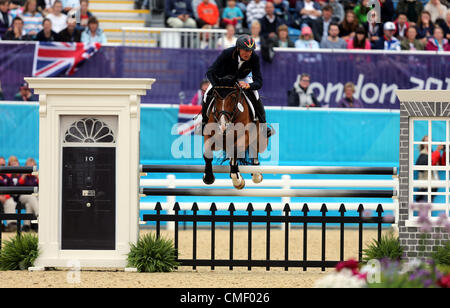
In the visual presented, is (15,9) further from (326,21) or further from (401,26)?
(401,26)

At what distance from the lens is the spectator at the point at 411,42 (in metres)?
20.7

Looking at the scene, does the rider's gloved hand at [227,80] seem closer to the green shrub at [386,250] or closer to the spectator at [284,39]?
the green shrub at [386,250]

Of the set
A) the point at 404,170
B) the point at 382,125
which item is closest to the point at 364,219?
the point at 404,170

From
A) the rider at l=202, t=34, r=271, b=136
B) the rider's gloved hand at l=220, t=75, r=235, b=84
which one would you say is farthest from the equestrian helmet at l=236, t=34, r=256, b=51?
the rider's gloved hand at l=220, t=75, r=235, b=84

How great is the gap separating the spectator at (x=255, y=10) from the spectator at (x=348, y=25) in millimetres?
1782

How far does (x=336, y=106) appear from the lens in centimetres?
1952

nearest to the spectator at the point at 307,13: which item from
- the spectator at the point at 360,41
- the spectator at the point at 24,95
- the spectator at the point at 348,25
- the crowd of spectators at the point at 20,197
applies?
the spectator at the point at 348,25

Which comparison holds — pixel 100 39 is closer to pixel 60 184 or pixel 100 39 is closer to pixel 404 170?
pixel 60 184

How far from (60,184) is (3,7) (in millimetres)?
10296

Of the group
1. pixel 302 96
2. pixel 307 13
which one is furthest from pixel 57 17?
pixel 307 13

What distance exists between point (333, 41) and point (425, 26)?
8.05 ft

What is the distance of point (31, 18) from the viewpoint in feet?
66.9

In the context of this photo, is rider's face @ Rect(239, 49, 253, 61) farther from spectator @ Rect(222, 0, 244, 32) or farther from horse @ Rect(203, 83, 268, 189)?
spectator @ Rect(222, 0, 244, 32)

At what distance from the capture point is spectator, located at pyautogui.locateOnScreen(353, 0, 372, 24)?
2212 centimetres
